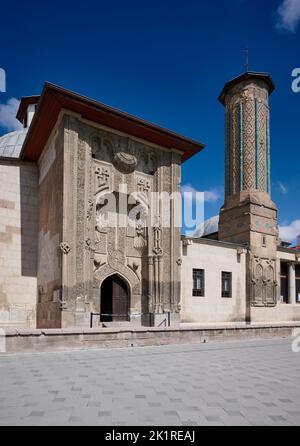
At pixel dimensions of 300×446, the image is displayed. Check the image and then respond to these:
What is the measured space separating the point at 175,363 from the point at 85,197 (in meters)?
8.54

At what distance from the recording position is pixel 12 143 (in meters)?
25.4

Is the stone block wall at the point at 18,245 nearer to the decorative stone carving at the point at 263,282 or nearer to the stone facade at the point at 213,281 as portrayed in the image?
the stone facade at the point at 213,281

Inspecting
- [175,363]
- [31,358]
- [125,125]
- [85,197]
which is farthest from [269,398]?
[125,125]

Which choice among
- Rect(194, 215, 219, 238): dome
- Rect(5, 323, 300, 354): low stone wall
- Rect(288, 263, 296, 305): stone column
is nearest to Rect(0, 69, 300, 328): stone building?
Rect(288, 263, 296, 305): stone column

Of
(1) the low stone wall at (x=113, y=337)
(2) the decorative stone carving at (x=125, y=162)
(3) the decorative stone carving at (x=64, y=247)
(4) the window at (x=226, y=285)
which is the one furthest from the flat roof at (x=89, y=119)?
(1) the low stone wall at (x=113, y=337)

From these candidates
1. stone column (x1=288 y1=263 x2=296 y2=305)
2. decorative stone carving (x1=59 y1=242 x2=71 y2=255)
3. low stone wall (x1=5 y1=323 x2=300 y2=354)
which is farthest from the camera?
stone column (x1=288 y1=263 x2=296 y2=305)

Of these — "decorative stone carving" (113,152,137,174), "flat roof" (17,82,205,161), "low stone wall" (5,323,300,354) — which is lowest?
"low stone wall" (5,323,300,354)

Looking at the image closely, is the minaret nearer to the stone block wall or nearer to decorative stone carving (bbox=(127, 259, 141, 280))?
decorative stone carving (bbox=(127, 259, 141, 280))

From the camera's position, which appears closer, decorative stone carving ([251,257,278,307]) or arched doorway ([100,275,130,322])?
arched doorway ([100,275,130,322])

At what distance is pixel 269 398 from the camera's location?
551cm

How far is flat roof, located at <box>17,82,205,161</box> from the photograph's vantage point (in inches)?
577

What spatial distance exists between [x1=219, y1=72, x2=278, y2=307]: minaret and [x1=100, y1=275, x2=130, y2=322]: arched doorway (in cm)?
837

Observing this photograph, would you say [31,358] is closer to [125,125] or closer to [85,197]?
[85,197]
